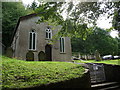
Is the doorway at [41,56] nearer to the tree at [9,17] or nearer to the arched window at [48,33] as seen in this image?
the arched window at [48,33]

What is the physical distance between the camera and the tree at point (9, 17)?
18.8 m

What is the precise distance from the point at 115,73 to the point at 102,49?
92.3 ft

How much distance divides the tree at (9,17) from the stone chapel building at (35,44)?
22.2 feet

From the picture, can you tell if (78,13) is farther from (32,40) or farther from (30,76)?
(32,40)

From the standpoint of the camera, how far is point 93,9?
5.73 m

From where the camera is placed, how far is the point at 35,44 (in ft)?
44.1

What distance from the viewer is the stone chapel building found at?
41.2ft

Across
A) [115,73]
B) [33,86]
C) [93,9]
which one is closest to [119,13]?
[93,9]

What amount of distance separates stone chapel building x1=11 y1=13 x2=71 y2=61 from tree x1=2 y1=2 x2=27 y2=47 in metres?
6.76

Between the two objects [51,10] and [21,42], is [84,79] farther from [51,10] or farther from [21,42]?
[21,42]

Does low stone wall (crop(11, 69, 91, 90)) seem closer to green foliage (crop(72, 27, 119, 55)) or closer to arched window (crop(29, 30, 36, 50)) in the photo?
arched window (crop(29, 30, 36, 50))

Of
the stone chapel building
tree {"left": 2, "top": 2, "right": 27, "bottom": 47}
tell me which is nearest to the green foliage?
the stone chapel building

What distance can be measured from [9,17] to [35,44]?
34.7 ft

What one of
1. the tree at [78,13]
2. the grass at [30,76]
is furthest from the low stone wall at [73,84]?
the tree at [78,13]
